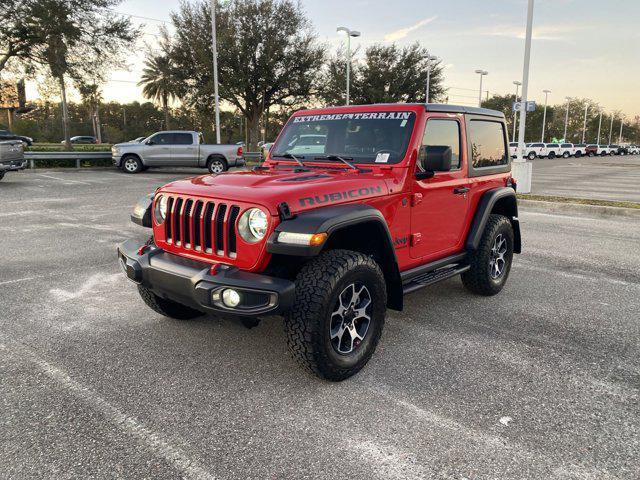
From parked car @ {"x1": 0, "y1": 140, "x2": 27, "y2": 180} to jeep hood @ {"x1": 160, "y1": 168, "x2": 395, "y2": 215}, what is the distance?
12822mm

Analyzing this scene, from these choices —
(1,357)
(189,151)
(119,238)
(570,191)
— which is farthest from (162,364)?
(189,151)

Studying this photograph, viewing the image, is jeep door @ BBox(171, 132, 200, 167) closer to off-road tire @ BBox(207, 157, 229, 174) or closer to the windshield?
off-road tire @ BBox(207, 157, 229, 174)

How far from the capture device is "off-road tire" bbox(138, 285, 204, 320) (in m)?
4.07

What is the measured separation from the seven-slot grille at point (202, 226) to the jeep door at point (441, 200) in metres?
1.56

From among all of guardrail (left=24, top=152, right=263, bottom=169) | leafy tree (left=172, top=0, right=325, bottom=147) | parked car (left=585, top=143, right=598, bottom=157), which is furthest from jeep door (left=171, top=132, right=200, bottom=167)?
parked car (left=585, top=143, right=598, bottom=157)

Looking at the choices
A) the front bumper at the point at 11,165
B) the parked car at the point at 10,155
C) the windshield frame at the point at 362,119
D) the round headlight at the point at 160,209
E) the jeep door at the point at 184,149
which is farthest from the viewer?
the jeep door at the point at 184,149

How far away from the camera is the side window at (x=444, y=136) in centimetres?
405

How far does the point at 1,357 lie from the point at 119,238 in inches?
168

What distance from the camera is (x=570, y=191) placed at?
15180mm

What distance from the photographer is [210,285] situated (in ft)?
9.49

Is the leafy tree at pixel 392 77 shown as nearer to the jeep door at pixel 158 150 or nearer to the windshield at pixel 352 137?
the jeep door at pixel 158 150

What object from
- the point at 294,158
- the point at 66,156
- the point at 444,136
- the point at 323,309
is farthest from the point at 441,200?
the point at 66,156

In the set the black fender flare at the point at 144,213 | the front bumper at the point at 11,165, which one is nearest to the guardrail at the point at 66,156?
the front bumper at the point at 11,165

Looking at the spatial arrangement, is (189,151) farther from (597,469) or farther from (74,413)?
(597,469)
